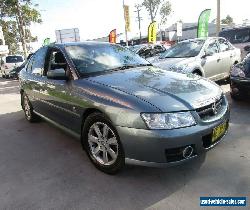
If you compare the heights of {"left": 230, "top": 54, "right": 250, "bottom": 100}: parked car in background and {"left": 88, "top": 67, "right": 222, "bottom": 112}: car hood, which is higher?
{"left": 88, "top": 67, "right": 222, "bottom": 112}: car hood

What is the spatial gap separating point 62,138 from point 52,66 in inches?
46.6

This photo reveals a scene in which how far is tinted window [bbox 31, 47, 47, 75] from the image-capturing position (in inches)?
202

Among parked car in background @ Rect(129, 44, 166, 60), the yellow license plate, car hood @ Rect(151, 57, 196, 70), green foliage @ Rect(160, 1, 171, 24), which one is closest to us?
the yellow license plate

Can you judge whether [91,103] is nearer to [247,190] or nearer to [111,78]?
[111,78]

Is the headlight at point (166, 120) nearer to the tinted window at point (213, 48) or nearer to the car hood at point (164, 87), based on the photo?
the car hood at point (164, 87)

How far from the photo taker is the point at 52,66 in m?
4.76

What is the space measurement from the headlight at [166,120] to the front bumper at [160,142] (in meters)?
0.05

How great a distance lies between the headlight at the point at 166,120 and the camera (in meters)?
3.03

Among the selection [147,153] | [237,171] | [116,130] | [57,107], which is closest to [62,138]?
[57,107]

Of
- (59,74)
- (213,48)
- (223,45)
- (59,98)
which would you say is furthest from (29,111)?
(223,45)

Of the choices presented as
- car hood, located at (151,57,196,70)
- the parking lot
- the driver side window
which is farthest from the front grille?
car hood, located at (151,57,196,70)

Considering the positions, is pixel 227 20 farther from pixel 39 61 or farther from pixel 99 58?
pixel 99 58

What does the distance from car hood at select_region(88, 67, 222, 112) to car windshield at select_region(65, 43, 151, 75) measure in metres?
0.21

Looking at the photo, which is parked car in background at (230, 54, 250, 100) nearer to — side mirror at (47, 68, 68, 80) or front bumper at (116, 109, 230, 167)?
front bumper at (116, 109, 230, 167)
